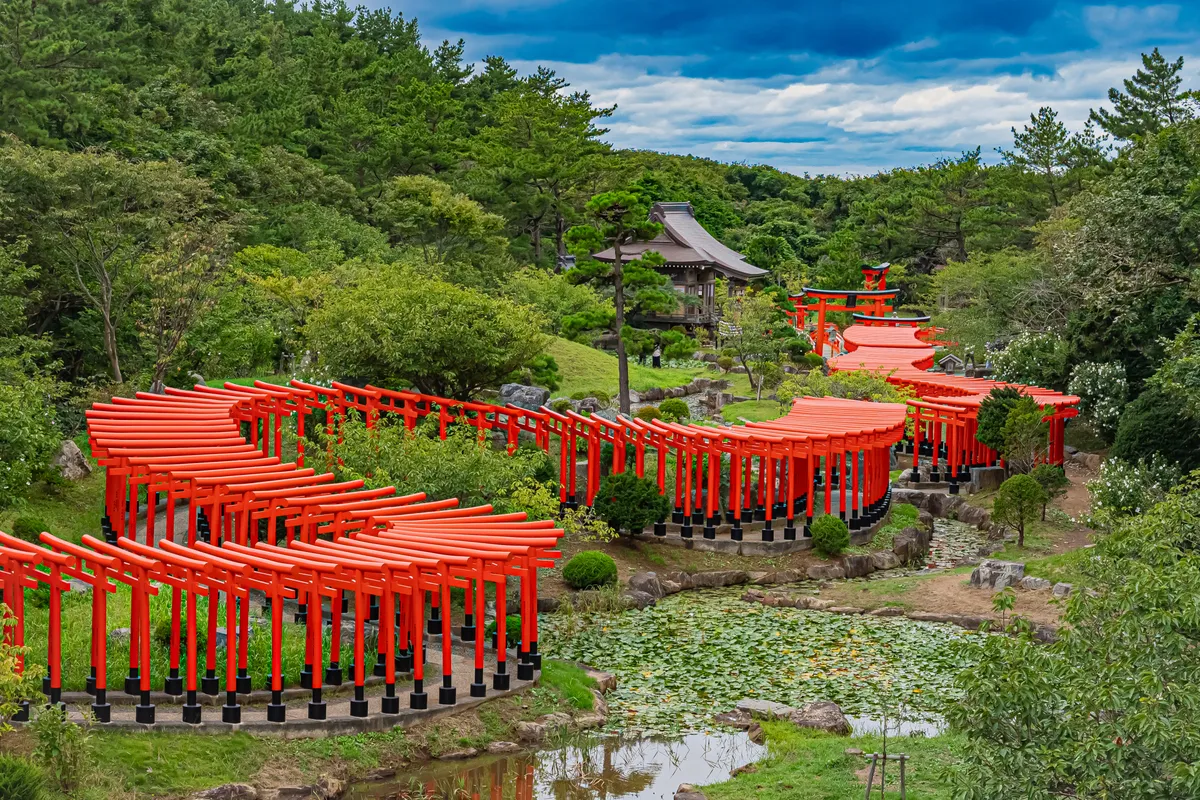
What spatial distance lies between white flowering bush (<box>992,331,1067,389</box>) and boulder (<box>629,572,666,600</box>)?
16.1 meters

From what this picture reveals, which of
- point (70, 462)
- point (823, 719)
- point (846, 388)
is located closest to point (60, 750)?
point (823, 719)

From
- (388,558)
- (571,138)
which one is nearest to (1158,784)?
(388,558)

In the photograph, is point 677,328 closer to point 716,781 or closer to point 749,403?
point 749,403

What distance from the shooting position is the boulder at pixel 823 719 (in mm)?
15703

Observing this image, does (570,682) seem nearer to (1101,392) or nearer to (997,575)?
(997,575)

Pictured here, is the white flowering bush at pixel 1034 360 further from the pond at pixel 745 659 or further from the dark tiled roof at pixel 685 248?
the dark tiled roof at pixel 685 248

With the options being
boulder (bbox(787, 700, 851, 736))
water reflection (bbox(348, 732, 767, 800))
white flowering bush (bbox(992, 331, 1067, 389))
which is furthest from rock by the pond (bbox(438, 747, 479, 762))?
white flowering bush (bbox(992, 331, 1067, 389))

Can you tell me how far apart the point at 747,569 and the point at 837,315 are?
34732 mm

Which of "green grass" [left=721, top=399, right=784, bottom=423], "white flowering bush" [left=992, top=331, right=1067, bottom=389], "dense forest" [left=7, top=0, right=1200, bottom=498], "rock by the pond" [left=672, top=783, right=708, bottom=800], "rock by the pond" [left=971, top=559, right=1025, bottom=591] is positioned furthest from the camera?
"green grass" [left=721, top=399, right=784, bottom=423]

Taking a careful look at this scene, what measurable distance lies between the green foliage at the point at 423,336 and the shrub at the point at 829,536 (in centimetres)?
773

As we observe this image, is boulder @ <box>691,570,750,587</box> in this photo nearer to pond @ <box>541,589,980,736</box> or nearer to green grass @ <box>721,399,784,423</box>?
pond @ <box>541,589,980,736</box>

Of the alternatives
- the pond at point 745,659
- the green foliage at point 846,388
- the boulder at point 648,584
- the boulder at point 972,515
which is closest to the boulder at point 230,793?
the pond at point 745,659

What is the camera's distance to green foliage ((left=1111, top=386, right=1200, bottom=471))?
2483cm

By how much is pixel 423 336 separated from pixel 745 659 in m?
11.7
